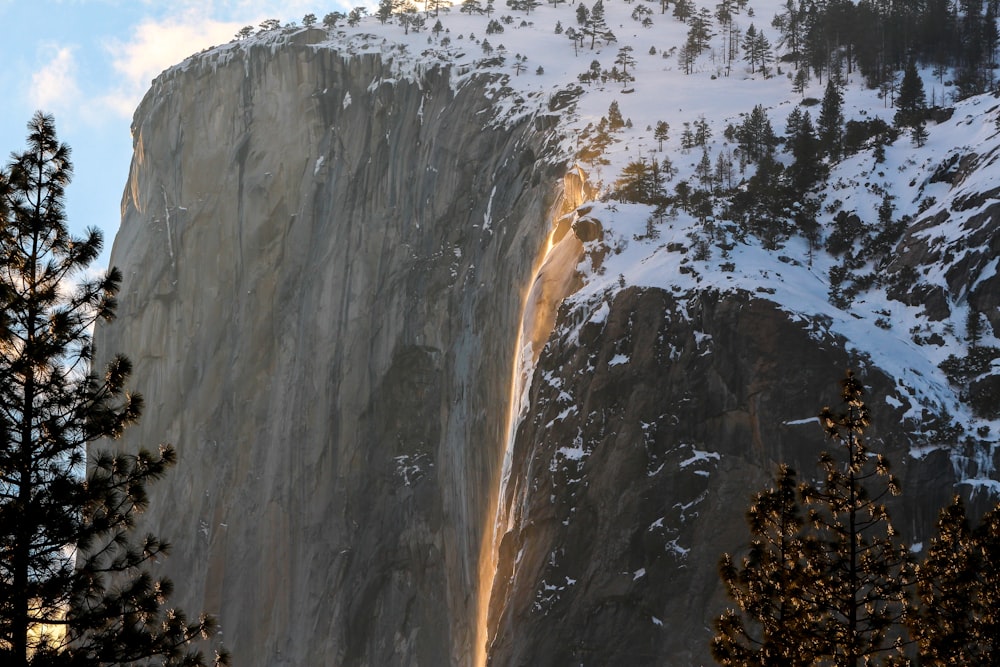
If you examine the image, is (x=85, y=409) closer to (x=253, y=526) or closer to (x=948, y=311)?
(x=948, y=311)

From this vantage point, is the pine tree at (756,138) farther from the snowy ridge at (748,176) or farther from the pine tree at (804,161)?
the pine tree at (804,161)

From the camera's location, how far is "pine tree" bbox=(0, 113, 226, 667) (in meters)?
16.1

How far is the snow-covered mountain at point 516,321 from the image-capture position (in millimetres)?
38688

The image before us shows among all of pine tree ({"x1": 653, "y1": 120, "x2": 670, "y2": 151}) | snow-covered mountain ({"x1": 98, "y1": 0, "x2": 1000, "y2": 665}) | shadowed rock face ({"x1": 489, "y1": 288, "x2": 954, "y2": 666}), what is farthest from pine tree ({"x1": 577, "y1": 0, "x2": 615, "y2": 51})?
shadowed rock face ({"x1": 489, "y1": 288, "x2": 954, "y2": 666})

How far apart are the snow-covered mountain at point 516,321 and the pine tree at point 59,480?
22.4m

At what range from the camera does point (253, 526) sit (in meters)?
76.1

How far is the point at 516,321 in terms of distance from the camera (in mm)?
57312

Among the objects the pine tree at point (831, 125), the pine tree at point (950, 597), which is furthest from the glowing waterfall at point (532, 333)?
the pine tree at point (950, 597)

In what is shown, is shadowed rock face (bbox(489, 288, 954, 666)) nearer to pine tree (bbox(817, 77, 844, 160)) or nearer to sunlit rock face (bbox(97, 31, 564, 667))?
sunlit rock face (bbox(97, 31, 564, 667))

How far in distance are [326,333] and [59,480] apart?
60.4 m

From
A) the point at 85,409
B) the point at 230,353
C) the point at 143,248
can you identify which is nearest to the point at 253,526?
the point at 230,353

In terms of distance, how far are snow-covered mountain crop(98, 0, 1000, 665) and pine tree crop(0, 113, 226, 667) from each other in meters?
22.4

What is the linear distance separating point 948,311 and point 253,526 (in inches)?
1875

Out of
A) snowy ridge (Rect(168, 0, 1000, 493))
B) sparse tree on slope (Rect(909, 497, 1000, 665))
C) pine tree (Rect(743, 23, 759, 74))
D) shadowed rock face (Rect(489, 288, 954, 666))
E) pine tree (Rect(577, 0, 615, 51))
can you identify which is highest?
pine tree (Rect(577, 0, 615, 51))
